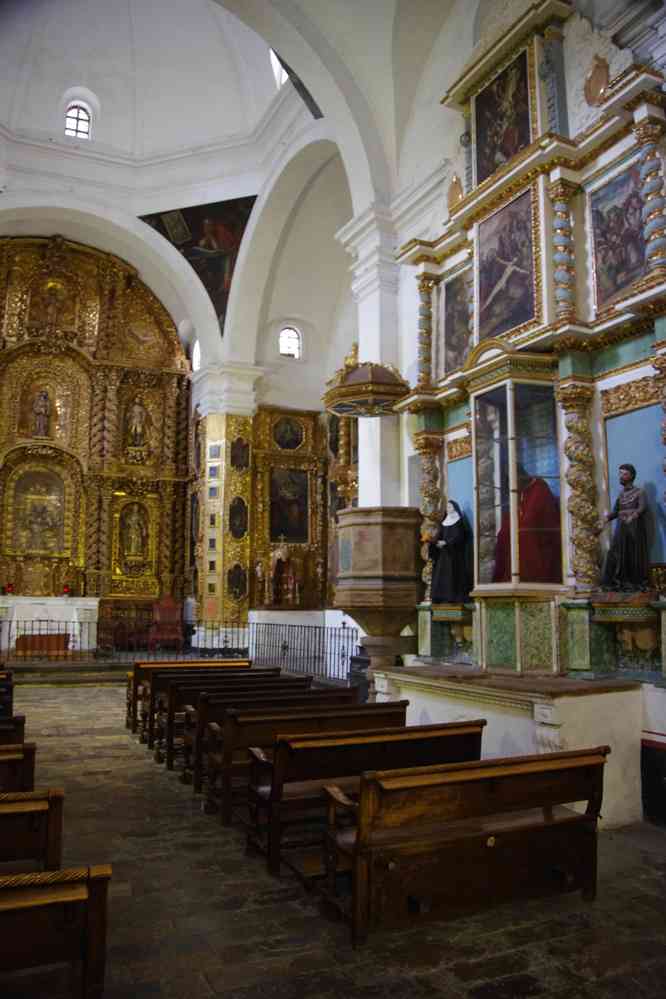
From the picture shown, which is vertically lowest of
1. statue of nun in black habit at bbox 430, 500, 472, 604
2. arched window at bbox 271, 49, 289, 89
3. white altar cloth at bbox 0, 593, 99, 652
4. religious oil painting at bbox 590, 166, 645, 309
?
white altar cloth at bbox 0, 593, 99, 652

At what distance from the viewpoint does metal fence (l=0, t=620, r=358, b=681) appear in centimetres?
1496

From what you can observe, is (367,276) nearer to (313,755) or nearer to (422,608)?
(422,608)

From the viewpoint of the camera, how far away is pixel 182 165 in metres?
18.7

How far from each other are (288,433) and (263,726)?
1440 cm

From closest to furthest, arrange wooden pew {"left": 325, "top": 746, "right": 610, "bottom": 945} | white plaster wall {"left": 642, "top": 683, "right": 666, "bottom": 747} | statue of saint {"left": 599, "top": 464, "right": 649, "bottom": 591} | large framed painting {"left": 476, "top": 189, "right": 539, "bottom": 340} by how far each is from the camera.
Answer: wooden pew {"left": 325, "top": 746, "right": 610, "bottom": 945}
white plaster wall {"left": 642, "top": 683, "right": 666, "bottom": 747}
statue of saint {"left": 599, "top": 464, "right": 649, "bottom": 591}
large framed painting {"left": 476, "top": 189, "right": 539, "bottom": 340}

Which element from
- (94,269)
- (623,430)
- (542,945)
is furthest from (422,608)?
(94,269)

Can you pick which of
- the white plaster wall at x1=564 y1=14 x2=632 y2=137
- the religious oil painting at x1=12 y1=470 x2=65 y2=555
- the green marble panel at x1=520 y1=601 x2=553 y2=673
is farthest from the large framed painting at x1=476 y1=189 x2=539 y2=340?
the religious oil painting at x1=12 y1=470 x2=65 y2=555

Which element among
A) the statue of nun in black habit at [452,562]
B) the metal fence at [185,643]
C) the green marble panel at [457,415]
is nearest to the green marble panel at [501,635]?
the statue of nun in black habit at [452,562]

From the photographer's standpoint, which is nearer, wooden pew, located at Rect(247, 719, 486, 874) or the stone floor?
the stone floor

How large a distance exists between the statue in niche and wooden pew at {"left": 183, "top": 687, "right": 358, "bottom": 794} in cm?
1434

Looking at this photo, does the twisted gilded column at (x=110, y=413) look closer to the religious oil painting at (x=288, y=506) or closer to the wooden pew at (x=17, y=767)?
the religious oil painting at (x=288, y=506)

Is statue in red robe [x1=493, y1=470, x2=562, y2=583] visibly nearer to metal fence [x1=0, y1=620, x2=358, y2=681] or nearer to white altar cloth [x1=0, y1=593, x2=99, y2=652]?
metal fence [x1=0, y1=620, x2=358, y2=681]

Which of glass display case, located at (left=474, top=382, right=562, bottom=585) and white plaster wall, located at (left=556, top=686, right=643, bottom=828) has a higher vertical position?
glass display case, located at (left=474, top=382, right=562, bottom=585)

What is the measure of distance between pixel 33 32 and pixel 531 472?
16956mm
